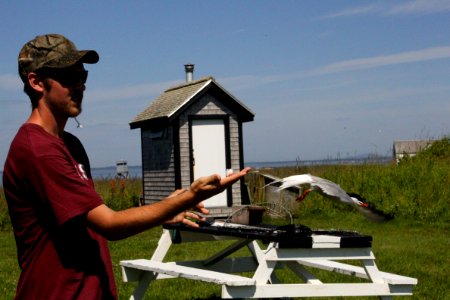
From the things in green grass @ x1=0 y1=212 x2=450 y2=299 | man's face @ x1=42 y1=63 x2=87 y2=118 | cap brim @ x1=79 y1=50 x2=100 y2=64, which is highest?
cap brim @ x1=79 y1=50 x2=100 y2=64

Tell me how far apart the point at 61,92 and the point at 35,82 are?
11 cm

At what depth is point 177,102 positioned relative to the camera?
20.5 meters

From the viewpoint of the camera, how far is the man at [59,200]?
2791 mm

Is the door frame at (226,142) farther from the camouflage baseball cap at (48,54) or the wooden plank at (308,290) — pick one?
the camouflage baseball cap at (48,54)

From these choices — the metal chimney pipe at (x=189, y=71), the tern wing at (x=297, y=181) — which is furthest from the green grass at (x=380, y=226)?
the metal chimney pipe at (x=189, y=71)

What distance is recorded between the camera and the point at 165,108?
20.9m

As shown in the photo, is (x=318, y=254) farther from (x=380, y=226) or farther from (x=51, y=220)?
(x=380, y=226)

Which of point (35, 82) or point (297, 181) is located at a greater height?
point (35, 82)

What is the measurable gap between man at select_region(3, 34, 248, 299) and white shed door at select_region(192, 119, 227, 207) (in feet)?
56.5

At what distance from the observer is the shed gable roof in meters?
20.0

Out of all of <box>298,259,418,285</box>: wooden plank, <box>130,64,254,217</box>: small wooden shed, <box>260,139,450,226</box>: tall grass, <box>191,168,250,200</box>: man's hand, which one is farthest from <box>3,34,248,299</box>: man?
<box>130,64,254,217</box>: small wooden shed

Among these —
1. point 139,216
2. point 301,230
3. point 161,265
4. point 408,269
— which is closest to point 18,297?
point 139,216

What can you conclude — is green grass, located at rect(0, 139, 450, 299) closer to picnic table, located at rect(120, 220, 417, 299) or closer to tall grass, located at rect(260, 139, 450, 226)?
tall grass, located at rect(260, 139, 450, 226)

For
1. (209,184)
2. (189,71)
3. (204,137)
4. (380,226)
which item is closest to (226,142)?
(204,137)
